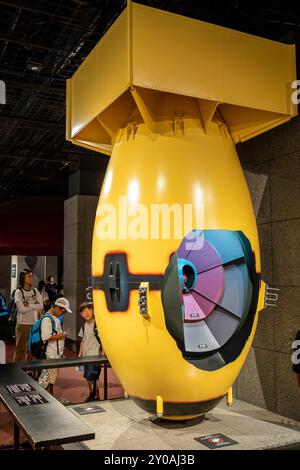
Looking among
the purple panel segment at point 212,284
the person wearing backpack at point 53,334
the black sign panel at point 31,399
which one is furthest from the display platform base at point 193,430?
the person wearing backpack at point 53,334

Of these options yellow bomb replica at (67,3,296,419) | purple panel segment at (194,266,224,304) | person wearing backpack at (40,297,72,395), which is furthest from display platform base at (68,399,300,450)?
person wearing backpack at (40,297,72,395)

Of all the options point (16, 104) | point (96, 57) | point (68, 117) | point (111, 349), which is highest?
point (16, 104)

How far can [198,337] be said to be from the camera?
11.4ft

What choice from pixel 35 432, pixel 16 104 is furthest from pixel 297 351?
pixel 16 104

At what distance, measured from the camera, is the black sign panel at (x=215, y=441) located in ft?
11.1

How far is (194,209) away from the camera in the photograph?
348cm

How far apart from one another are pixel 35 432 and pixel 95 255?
1.54 metres

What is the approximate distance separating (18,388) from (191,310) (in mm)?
1614

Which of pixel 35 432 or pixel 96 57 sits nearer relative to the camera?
pixel 35 432

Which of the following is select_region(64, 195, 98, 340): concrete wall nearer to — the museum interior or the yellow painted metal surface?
the museum interior

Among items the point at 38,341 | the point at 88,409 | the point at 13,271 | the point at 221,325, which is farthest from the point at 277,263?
the point at 13,271

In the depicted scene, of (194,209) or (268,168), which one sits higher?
(268,168)

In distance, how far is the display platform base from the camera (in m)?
3.44

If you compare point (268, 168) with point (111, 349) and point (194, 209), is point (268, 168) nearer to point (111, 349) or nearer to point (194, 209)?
point (194, 209)
